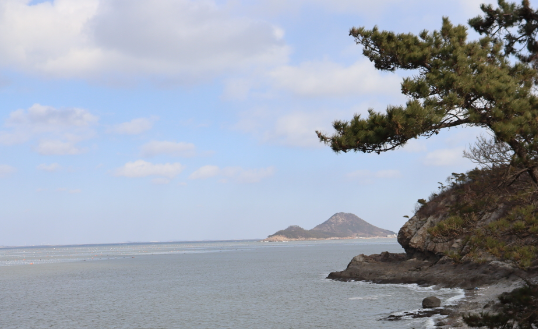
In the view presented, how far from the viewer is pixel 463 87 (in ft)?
39.9

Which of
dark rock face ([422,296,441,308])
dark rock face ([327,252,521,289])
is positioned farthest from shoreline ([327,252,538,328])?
dark rock face ([422,296,441,308])

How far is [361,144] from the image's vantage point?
1252 centimetres

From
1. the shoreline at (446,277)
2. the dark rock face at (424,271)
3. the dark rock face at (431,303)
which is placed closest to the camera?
the shoreline at (446,277)

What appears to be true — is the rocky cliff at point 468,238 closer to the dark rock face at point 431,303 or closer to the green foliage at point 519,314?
the green foliage at point 519,314

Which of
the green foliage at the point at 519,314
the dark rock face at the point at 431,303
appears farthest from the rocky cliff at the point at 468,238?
the dark rock face at the point at 431,303

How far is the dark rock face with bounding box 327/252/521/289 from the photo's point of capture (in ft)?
134

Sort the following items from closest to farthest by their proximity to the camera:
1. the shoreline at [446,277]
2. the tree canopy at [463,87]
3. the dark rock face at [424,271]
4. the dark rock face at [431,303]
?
1. the tree canopy at [463,87]
2. the shoreline at [446,277]
3. the dark rock face at [431,303]
4. the dark rock face at [424,271]

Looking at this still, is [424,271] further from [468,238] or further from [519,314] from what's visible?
[519,314]

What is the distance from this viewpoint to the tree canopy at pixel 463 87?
1152 centimetres

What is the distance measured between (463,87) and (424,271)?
42.3 m

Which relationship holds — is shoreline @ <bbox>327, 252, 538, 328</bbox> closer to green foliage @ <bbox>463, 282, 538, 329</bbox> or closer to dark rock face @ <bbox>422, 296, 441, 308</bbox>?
dark rock face @ <bbox>422, 296, 441, 308</bbox>

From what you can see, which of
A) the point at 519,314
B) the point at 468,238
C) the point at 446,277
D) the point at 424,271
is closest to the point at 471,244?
the point at 468,238

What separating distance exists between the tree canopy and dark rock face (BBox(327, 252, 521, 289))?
97.5ft

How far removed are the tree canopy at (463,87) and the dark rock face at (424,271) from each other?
29.7 metres
